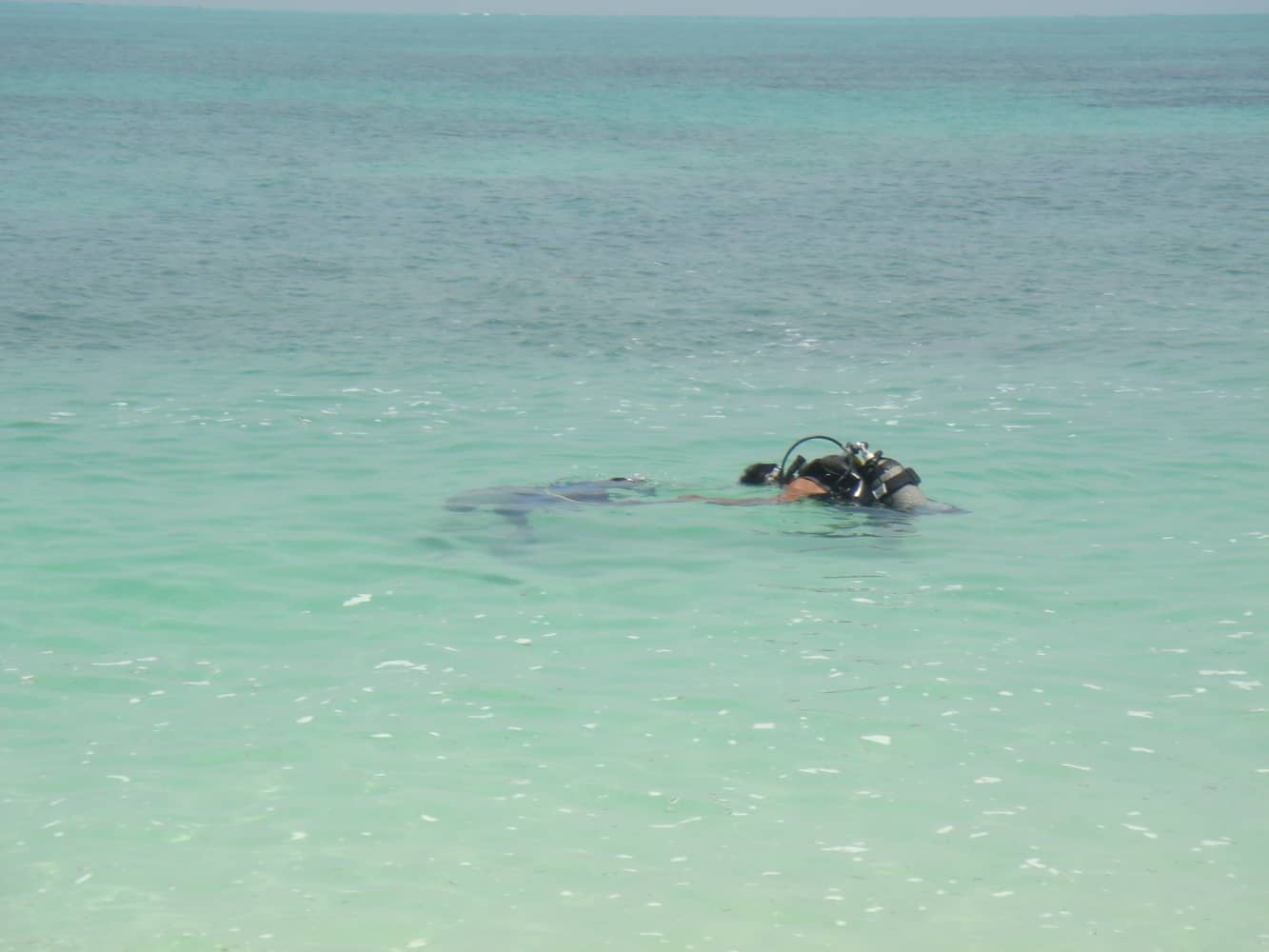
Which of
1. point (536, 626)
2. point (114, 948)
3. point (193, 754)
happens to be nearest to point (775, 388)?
point (536, 626)

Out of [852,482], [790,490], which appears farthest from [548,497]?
[852,482]

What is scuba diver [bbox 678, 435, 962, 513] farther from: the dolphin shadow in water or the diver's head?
the dolphin shadow in water

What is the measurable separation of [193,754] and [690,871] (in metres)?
2.26

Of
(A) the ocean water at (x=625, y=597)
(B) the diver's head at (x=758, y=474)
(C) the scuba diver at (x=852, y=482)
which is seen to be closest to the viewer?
(A) the ocean water at (x=625, y=597)

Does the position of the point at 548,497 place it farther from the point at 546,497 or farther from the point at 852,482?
the point at 852,482

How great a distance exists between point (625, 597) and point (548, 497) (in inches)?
71.4

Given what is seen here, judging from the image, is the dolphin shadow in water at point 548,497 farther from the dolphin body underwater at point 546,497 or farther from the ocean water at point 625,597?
the ocean water at point 625,597

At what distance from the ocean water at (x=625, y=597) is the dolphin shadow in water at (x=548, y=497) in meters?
0.24

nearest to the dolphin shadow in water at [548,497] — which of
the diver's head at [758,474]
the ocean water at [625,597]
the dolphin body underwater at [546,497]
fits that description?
the dolphin body underwater at [546,497]

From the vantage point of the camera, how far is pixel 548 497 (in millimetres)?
10234

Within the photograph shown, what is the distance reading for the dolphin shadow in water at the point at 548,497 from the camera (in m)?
10.1

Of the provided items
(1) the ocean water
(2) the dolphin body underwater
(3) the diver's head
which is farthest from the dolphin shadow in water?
(3) the diver's head

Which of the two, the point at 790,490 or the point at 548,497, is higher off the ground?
the point at 790,490

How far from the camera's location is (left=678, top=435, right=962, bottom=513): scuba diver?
9484mm
